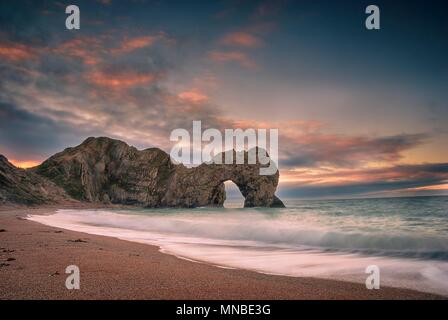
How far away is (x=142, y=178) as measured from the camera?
100812 mm

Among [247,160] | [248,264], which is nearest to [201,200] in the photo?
[247,160]

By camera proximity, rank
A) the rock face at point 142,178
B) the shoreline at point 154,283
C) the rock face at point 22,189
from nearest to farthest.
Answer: the shoreline at point 154,283
the rock face at point 22,189
the rock face at point 142,178

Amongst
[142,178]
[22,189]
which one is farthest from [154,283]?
[142,178]

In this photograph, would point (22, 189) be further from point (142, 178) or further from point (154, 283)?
point (154, 283)

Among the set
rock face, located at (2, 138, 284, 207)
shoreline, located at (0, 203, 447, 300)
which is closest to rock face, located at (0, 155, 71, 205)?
rock face, located at (2, 138, 284, 207)

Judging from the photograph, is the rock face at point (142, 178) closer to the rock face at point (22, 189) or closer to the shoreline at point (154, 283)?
the rock face at point (22, 189)

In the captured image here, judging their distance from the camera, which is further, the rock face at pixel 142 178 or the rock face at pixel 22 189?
the rock face at pixel 142 178

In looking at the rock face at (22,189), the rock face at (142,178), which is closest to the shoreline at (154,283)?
the rock face at (22,189)

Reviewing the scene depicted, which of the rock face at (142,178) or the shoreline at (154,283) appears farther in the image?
the rock face at (142,178)

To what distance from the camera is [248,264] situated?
7.76 meters

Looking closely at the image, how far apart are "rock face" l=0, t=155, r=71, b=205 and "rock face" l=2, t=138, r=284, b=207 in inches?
376

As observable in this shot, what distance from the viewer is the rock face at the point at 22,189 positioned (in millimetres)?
51875

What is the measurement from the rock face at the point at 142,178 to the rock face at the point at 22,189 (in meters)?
9.56

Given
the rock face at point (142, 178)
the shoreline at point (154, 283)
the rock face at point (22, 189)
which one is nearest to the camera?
the shoreline at point (154, 283)
